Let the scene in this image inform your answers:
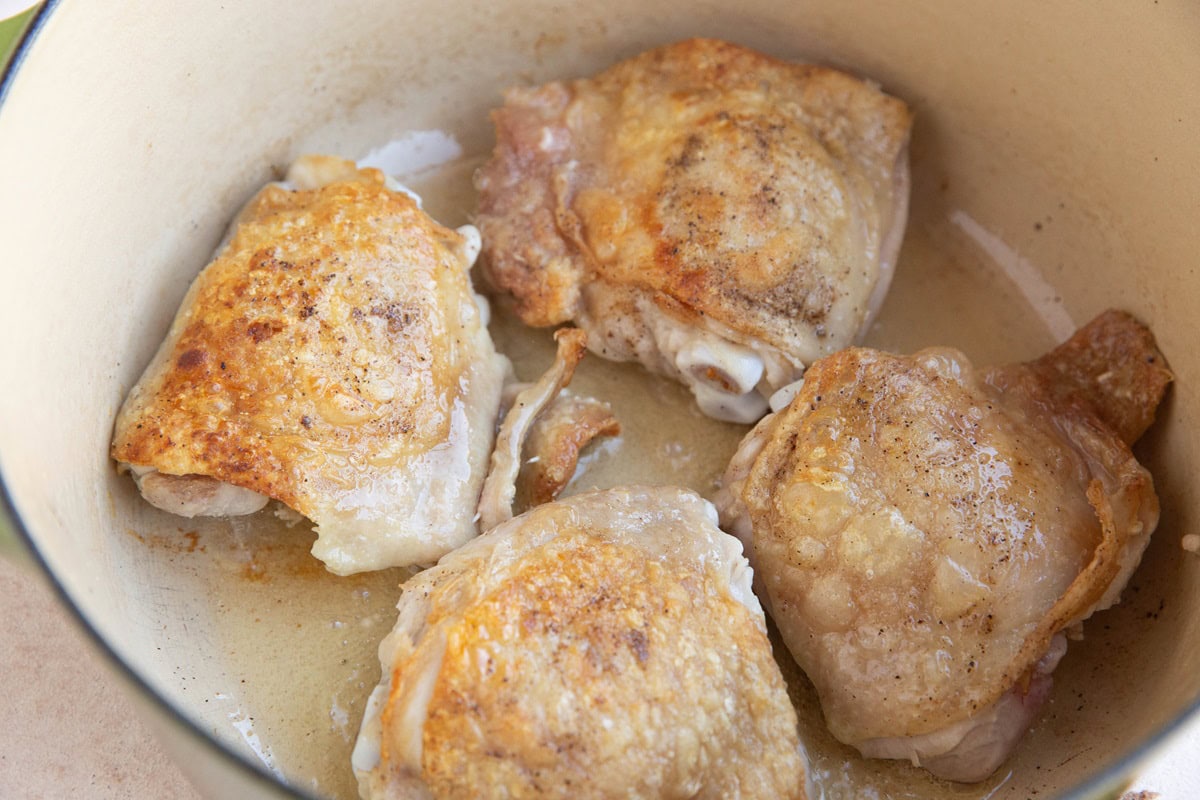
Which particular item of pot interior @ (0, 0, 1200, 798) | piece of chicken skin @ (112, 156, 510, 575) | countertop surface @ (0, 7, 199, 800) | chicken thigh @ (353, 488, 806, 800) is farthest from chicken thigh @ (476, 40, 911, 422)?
countertop surface @ (0, 7, 199, 800)

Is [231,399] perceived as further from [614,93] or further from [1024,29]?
[1024,29]

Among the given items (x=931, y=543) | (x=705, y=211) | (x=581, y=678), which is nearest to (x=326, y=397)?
(x=581, y=678)

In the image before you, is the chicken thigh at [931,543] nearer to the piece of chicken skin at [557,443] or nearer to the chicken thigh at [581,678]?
the chicken thigh at [581,678]

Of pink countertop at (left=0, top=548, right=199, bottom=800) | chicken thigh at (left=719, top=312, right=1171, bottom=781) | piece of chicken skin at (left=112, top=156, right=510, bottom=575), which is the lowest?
pink countertop at (left=0, top=548, right=199, bottom=800)

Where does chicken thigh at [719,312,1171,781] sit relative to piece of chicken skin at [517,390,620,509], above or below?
above

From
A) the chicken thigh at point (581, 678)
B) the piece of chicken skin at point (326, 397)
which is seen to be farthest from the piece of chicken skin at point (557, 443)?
the chicken thigh at point (581, 678)

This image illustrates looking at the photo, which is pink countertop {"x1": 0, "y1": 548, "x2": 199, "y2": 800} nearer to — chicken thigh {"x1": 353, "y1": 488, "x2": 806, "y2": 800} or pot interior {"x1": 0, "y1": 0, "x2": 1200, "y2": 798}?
pot interior {"x1": 0, "y1": 0, "x2": 1200, "y2": 798}
